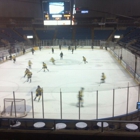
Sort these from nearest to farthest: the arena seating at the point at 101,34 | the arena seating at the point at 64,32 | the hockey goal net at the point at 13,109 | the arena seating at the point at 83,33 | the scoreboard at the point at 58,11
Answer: the hockey goal net at the point at 13,109 < the scoreboard at the point at 58,11 < the arena seating at the point at 101,34 < the arena seating at the point at 83,33 < the arena seating at the point at 64,32

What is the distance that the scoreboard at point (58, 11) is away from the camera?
73.6ft

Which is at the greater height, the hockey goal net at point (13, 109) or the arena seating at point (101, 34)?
the arena seating at point (101, 34)

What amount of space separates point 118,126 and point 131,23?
40.6 meters

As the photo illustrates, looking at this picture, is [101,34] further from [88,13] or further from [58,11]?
[58,11]

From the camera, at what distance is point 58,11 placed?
22.6 meters

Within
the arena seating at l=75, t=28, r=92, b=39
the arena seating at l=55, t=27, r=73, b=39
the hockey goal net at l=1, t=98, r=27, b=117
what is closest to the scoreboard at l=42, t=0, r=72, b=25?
the hockey goal net at l=1, t=98, r=27, b=117

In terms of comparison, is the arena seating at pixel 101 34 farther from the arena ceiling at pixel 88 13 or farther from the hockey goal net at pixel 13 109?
the hockey goal net at pixel 13 109

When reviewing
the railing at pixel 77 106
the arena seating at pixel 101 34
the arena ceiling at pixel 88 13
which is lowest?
the railing at pixel 77 106

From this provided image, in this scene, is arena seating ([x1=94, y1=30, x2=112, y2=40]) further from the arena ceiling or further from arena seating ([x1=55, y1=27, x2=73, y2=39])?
arena seating ([x1=55, y1=27, x2=73, y2=39])

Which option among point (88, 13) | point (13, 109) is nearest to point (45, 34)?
point (88, 13)

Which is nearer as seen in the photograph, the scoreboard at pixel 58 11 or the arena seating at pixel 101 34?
the scoreboard at pixel 58 11

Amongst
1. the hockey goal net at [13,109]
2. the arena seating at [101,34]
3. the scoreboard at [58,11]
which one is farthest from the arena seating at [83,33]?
the hockey goal net at [13,109]

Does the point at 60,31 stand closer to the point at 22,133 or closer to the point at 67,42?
the point at 67,42

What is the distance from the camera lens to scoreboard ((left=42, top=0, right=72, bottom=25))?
22438 mm
